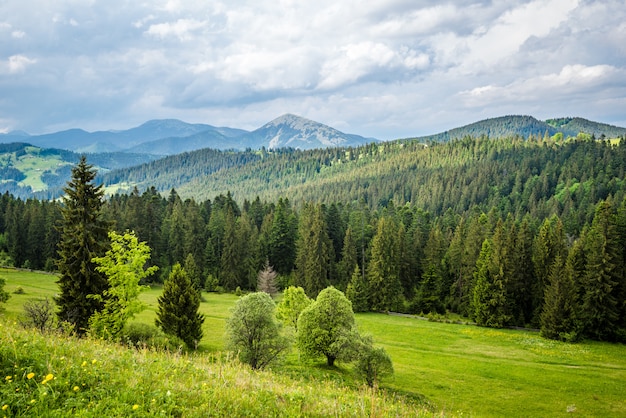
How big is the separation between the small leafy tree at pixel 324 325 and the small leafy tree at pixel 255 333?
4.90 metres

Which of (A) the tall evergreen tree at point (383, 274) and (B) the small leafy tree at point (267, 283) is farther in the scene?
(A) the tall evergreen tree at point (383, 274)

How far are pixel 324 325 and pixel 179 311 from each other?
14300 mm

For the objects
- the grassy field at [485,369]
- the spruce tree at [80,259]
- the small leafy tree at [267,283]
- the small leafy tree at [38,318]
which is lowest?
the grassy field at [485,369]

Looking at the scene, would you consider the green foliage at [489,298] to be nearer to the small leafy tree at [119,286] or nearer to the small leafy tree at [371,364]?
the small leafy tree at [371,364]

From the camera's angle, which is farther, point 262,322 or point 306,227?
point 306,227

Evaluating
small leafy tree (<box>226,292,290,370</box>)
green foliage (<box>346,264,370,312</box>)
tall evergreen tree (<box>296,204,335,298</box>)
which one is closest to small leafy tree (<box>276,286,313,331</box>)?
small leafy tree (<box>226,292,290,370</box>)

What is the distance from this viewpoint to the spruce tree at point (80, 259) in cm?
3142

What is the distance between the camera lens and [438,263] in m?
80.0

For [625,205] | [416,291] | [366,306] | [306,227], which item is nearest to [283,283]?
[306,227]

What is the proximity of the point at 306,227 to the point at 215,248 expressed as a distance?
77.2 ft

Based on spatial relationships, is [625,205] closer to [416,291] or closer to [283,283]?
[416,291]

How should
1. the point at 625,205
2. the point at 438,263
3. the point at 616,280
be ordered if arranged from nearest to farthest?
the point at 616,280, the point at 625,205, the point at 438,263

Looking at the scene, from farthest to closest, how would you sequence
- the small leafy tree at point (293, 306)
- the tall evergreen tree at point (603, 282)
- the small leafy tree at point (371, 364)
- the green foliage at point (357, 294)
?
the green foliage at point (357, 294) → the tall evergreen tree at point (603, 282) → the small leafy tree at point (293, 306) → the small leafy tree at point (371, 364)

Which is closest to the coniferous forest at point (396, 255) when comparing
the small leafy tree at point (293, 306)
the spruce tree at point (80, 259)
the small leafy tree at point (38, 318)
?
the spruce tree at point (80, 259)
